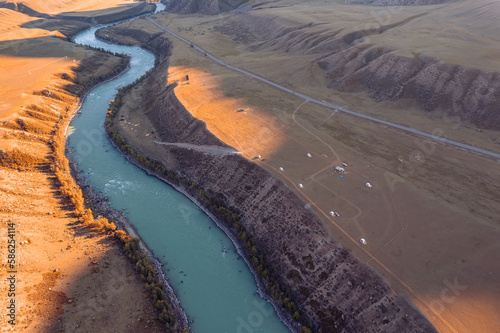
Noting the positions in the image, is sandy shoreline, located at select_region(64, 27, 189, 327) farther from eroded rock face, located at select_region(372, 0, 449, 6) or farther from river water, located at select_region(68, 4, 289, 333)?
eroded rock face, located at select_region(372, 0, 449, 6)

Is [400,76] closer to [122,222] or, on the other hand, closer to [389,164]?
[389,164]

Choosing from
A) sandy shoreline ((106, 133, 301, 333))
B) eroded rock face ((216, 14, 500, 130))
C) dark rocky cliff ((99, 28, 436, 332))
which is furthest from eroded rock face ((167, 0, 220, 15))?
sandy shoreline ((106, 133, 301, 333))

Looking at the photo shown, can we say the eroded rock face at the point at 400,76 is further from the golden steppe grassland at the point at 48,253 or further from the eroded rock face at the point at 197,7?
the eroded rock face at the point at 197,7

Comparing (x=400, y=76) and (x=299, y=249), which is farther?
(x=400, y=76)

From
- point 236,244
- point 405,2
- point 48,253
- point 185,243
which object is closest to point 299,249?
point 236,244

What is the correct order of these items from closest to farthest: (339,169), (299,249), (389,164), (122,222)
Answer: (299,249), (122,222), (339,169), (389,164)
